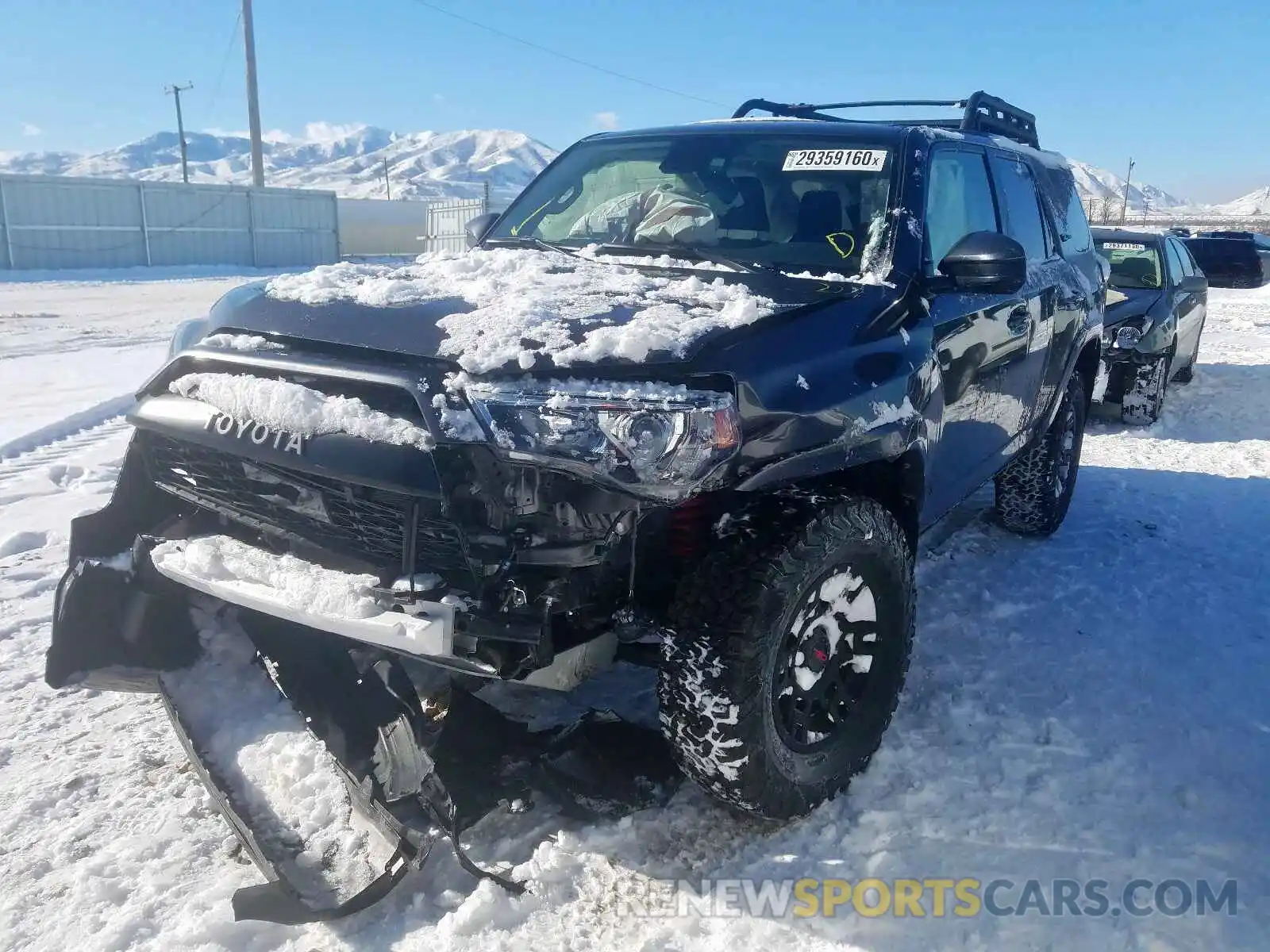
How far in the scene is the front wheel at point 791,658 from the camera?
225 centimetres

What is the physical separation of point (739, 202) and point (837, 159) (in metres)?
0.37

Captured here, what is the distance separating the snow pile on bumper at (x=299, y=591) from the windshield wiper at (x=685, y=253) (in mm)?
1590

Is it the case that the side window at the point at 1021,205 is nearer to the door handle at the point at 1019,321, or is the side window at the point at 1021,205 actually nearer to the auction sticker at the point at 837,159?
the door handle at the point at 1019,321

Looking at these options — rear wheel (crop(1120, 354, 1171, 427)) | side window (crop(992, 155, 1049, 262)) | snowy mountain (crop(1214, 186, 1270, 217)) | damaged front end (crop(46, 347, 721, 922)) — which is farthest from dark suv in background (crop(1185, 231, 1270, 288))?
snowy mountain (crop(1214, 186, 1270, 217))

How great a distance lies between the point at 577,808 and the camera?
250 cm

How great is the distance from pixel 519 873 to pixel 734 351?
1395 mm

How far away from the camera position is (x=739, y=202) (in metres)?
3.38

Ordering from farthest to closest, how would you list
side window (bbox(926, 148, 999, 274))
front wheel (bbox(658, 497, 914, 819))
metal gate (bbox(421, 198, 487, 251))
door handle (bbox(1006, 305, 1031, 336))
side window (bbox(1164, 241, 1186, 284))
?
metal gate (bbox(421, 198, 487, 251)), side window (bbox(1164, 241, 1186, 284)), door handle (bbox(1006, 305, 1031, 336)), side window (bbox(926, 148, 999, 274)), front wheel (bbox(658, 497, 914, 819))

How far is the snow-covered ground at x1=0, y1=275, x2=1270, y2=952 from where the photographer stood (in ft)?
→ 7.18

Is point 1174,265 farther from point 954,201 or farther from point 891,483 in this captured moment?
point 891,483

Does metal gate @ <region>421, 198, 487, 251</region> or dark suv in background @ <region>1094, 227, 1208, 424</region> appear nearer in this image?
dark suv in background @ <region>1094, 227, 1208, 424</region>

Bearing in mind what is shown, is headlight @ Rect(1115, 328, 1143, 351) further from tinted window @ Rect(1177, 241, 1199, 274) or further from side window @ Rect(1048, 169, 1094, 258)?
side window @ Rect(1048, 169, 1094, 258)

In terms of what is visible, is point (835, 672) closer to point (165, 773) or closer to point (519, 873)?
point (519, 873)

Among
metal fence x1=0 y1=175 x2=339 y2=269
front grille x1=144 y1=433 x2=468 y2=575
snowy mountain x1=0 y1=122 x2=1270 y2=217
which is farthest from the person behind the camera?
snowy mountain x1=0 y1=122 x2=1270 y2=217
